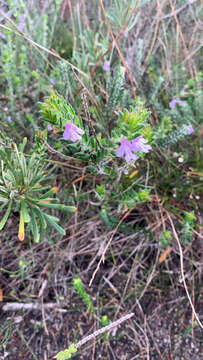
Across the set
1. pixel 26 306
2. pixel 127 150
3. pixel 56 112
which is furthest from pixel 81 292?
pixel 56 112

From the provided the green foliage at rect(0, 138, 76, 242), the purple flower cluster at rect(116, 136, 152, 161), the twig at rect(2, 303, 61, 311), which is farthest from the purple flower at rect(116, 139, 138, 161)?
the twig at rect(2, 303, 61, 311)

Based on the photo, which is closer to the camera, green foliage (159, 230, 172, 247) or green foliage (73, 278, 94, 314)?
green foliage (73, 278, 94, 314)

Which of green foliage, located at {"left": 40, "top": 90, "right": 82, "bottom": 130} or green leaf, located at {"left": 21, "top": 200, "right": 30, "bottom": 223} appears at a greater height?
green foliage, located at {"left": 40, "top": 90, "right": 82, "bottom": 130}

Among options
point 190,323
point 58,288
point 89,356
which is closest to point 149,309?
point 190,323

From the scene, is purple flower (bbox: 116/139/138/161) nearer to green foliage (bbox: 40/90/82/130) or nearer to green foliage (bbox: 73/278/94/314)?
green foliage (bbox: 40/90/82/130)

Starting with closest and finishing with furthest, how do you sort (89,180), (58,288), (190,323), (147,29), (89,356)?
(89,356), (190,323), (58,288), (89,180), (147,29)

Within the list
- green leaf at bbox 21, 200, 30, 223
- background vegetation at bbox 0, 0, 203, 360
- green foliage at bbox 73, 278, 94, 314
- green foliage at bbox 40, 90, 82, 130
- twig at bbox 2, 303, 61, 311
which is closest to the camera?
green foliage at bbox 40, 90, 82, 130

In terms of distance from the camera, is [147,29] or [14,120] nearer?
[14,120]

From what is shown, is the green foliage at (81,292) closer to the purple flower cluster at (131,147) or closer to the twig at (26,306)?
the twig at (26,306)

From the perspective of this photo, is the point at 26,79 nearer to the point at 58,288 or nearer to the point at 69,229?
the point at 69,229

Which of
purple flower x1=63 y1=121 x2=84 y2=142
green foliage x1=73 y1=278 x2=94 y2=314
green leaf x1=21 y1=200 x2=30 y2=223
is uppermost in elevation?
purple flower x1=63 y1=121 x2=84 y2=142

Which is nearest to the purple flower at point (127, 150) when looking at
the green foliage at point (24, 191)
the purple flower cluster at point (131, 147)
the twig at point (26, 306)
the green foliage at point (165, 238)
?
the purple flower cluster at point (131, 147)
